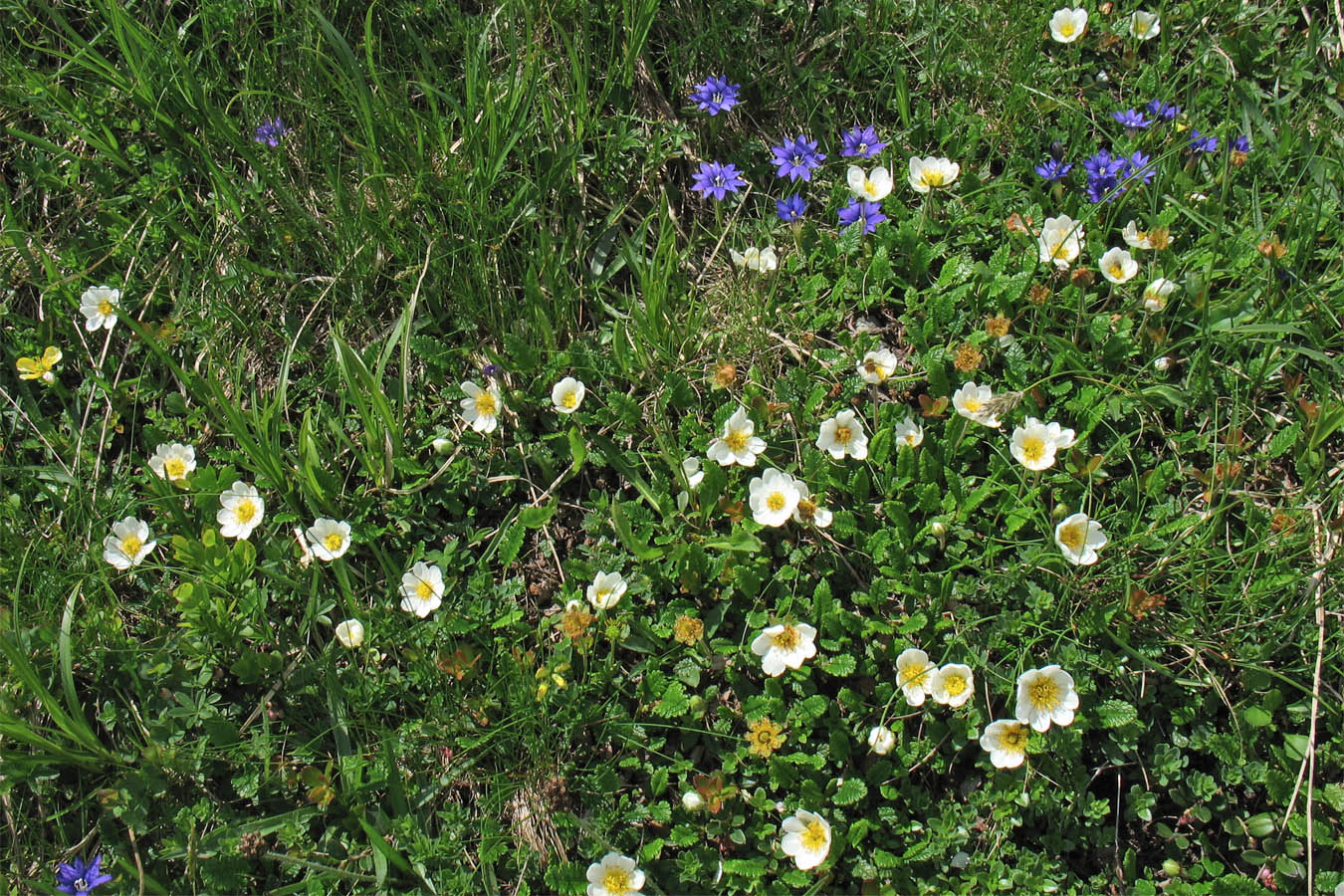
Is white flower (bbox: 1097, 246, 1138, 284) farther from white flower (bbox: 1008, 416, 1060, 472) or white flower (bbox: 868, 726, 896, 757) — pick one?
white flower (bbox: 868, 726, 896, 757)

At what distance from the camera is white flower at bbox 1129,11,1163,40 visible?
3547mm

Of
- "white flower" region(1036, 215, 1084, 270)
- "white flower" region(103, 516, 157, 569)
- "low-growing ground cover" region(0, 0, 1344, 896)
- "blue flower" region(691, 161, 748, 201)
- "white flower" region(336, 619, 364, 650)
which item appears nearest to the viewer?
"low-growing ground cover" region(0, 0, 1344, 896)

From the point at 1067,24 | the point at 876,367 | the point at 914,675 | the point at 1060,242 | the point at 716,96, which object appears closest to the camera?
the point at 914,675

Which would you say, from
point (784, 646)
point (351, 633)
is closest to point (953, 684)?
point (784, 646)

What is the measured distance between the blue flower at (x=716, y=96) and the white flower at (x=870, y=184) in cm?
46

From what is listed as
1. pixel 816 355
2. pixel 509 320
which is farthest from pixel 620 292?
pixel 816 355

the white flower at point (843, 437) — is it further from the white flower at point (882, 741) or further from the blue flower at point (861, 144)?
the blue flower at point (861, 144)

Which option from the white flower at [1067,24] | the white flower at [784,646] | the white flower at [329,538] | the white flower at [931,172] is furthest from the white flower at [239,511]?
the white flower at [1067,24]

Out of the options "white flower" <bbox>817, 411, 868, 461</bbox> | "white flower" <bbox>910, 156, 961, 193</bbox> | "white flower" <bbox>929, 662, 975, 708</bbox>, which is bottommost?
"white flower" <bbox>929, 662, 975, 708</bbox>

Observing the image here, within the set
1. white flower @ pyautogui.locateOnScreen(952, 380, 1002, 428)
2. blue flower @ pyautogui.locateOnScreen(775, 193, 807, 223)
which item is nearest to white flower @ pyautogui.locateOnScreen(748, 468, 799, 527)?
white flower @ pyautogui.locateOnScreen(952, 380, 1002, 428)

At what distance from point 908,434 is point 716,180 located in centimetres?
103

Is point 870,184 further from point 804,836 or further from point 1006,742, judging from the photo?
point 804,836

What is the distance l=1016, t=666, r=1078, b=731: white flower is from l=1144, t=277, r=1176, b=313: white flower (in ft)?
3.80

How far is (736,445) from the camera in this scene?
9.59 feet
